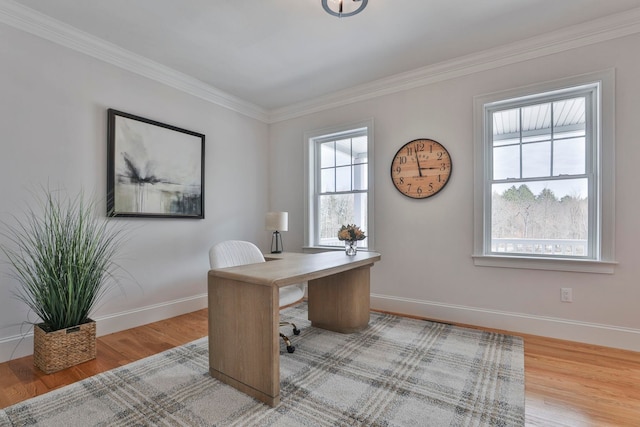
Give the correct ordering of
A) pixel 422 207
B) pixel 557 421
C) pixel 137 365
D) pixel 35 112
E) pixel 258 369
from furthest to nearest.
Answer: pixel 422 207, pixel 35 112, pixel 137 365, pixel 258 369, pixel 557 421

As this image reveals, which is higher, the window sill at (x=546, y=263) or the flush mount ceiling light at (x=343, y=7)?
the flush mount ceiling light at (x=343, y=7)

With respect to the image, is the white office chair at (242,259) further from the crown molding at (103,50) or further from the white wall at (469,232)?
the crown molding at (103,50)

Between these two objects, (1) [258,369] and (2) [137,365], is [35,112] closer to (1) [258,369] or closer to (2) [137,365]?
(2) [137,365]

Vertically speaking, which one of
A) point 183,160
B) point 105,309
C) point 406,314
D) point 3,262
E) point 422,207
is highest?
point 183,160

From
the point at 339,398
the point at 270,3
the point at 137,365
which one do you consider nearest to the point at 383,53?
the point at 270,3

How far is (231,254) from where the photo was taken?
264cm

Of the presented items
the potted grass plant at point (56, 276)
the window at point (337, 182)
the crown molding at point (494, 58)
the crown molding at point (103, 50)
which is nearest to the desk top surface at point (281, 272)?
the potted grass plant at point (56, 276)

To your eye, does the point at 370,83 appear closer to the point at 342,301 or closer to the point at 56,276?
the point at 342,301

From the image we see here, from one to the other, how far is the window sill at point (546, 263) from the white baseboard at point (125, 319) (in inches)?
122

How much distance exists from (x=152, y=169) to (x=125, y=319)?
1473 millimetres

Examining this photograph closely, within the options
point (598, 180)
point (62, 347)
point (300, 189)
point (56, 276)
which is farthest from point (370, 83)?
point (62, 347)

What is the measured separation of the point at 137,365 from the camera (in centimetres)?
223

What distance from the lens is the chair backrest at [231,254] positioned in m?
2.49

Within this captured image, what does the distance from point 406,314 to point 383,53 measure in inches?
106
